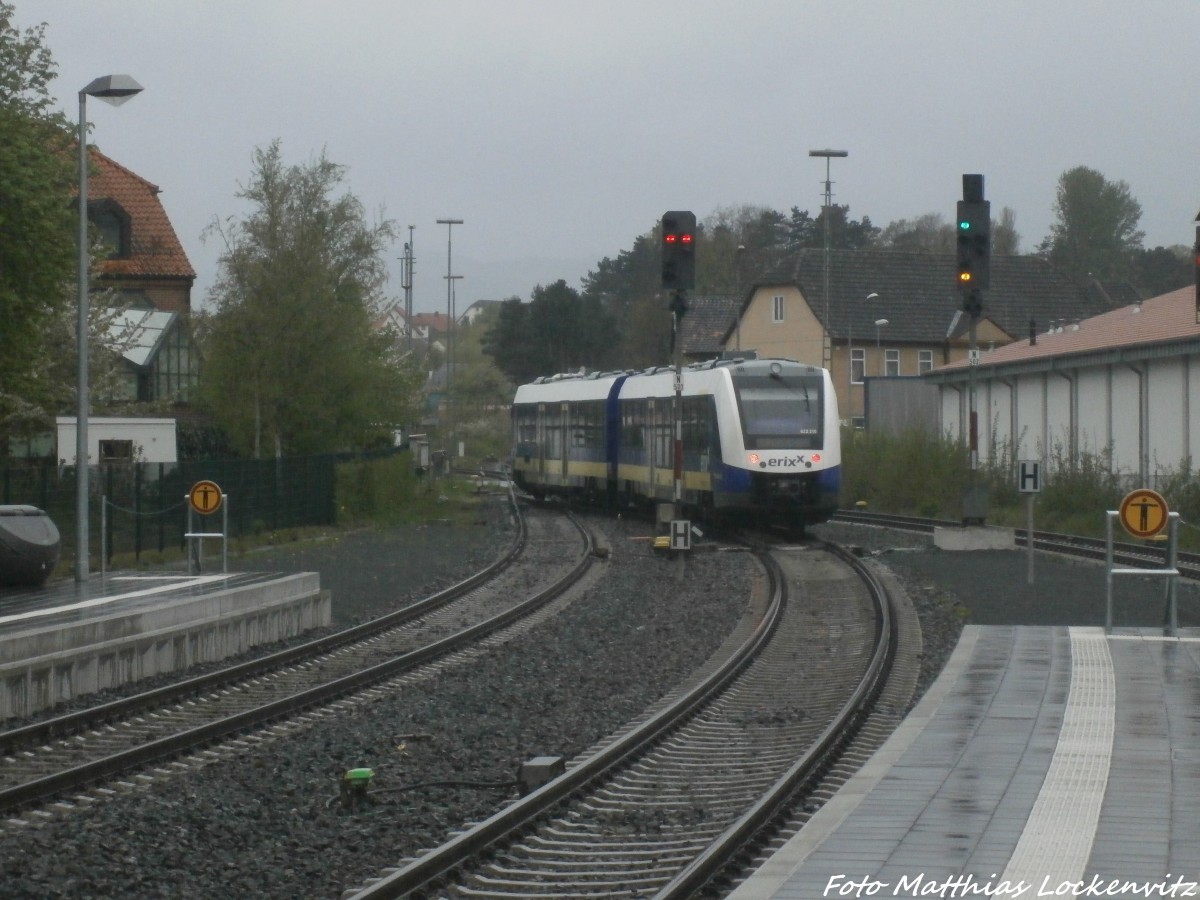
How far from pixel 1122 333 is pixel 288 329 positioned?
19.3 m

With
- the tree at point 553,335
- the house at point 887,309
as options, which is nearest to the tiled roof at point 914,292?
the house at point 887,309

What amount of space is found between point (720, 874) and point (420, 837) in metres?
1.86

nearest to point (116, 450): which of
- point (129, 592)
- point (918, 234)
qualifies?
point (129, 592)

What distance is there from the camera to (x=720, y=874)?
7.32 metres

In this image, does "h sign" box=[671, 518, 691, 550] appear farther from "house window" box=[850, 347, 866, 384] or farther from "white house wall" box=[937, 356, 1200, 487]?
"house window" box=[850, 347, 866, 384]

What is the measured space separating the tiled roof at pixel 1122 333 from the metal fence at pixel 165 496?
57.1 ft

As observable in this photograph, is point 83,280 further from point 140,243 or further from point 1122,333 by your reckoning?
point 140,243

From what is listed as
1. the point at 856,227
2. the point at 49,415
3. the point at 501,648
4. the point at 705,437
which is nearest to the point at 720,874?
the point at 501,648

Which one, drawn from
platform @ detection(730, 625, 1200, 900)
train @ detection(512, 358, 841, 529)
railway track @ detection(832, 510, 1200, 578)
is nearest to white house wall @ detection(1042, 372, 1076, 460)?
railway track @ detection(832, 510, 1200, 578)

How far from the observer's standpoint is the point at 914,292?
75250 millimetres

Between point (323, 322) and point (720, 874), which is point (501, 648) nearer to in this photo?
point (720, 874)

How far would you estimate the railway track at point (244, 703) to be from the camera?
1025cm

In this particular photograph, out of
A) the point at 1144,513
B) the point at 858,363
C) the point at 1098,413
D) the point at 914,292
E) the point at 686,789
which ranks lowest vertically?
the point at 686,789

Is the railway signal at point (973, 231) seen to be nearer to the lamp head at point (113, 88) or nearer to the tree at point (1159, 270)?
the lamp head at point (113, 88)
